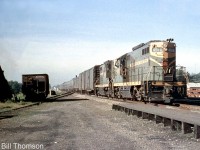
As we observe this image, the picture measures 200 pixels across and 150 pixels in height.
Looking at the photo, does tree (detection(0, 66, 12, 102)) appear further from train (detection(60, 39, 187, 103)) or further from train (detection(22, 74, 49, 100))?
train (detection(60, 39, 187, 103))

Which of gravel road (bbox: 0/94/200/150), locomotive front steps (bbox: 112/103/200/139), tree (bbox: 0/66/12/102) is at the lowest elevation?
gravel road (bbox: 0/94/200/150)

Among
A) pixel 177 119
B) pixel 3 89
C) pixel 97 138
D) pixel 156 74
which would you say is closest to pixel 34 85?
pixel 3 89

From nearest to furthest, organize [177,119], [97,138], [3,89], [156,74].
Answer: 1. [97,138]
2. [177,119]
3. [156,74]
4. [3,89]

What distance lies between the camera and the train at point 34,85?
3312 cm

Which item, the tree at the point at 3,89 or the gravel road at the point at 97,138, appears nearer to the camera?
the gravel road at the point at 97,138

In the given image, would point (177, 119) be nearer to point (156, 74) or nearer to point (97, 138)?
point (97, 138)

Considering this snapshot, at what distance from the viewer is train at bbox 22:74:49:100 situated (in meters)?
33.1

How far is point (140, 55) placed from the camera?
24.2 m

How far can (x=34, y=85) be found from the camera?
33.3 meters

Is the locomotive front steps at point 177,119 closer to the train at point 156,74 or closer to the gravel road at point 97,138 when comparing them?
the gravel road at point 97,138

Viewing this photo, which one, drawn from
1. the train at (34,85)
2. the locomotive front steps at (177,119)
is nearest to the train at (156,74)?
the locomotive front steps at (177,119)

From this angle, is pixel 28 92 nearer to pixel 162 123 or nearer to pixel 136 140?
pixel 162 123

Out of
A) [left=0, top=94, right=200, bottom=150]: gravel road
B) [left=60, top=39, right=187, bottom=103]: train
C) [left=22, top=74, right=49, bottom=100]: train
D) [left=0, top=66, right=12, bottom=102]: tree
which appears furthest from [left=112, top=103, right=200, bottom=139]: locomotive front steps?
[left=22, top=74, right=49, bottom=100]: train

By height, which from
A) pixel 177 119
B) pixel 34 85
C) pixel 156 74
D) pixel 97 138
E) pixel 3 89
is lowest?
pixel 97 138
